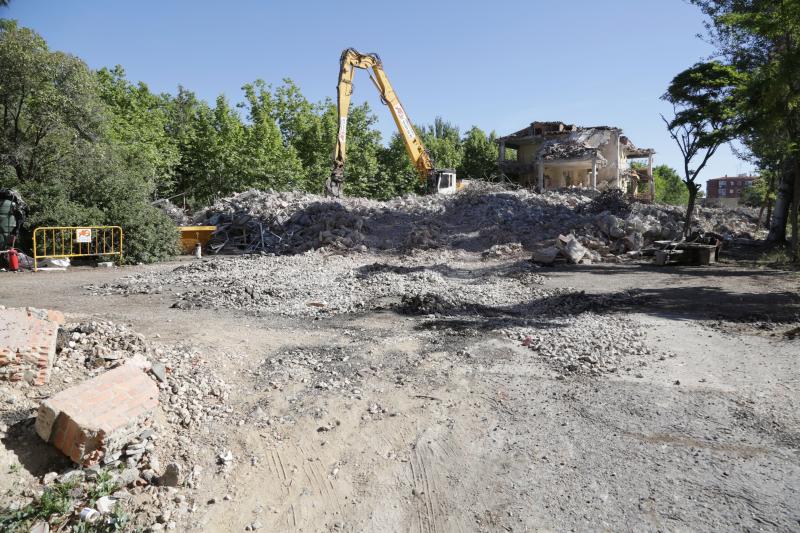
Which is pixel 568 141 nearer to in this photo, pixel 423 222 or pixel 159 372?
pixel 423 222

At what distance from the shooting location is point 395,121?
24391 millimetres

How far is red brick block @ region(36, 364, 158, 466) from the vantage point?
11.9 feet

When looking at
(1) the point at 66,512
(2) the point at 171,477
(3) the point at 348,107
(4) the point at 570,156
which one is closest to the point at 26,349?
(1) the point at 66,512

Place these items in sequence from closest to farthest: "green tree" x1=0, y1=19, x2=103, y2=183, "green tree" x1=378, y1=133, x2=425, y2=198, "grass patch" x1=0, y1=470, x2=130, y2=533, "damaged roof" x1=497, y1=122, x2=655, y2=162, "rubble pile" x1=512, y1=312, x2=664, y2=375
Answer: "grass patch" x1=0, y1=470, x2=130, y2=533, "rubble pile" x1=512, y1=312, x2=664, y2=375, "green tree" x1=0, y1=19, x2=103, y2=183, "damaged roof" x1=497, y1=122, x2=655, y2=162, "green tree" x1=378, y1=133, x2=425, y2=198

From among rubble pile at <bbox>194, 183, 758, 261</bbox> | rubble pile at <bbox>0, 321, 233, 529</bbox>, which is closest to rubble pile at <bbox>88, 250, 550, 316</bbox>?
rubble pile at <bbox>0, 321, 233, 529</bbox>

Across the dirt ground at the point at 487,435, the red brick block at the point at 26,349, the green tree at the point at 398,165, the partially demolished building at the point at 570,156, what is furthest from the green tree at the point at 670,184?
the red brick block at the point at 26,349

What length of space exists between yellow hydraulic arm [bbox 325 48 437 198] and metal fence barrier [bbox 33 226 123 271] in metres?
9.37

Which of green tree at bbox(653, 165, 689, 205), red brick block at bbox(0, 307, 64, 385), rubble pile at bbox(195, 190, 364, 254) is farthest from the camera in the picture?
green tree at bbox(653, 165, 689, 205)

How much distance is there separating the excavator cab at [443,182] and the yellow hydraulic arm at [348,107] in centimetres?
16

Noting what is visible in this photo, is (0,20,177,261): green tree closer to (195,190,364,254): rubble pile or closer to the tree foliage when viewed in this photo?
the tree foliage

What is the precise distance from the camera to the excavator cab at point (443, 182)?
84.4ft

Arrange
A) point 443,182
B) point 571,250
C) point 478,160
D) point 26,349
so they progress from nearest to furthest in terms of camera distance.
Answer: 1. point 26,349
2. point 571,250
3. point 443,182
4. point 478,160

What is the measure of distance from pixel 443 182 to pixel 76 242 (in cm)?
1659

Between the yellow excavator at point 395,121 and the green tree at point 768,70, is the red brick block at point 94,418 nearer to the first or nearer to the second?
the green tree at point 768,70
